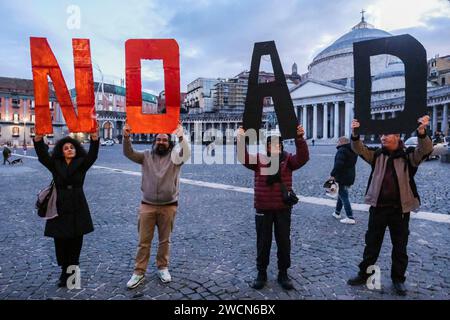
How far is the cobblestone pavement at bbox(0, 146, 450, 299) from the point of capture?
12.4 feet

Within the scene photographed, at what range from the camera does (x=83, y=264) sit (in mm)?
4602

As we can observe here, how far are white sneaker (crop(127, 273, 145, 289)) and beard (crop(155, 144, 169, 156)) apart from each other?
151 cm

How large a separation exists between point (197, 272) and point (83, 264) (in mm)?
1667

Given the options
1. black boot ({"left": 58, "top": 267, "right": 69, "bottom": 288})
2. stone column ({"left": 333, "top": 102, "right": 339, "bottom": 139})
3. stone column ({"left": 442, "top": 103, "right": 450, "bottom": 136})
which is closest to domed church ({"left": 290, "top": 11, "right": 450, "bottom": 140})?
stone column ({"left": 333, "top": 102, "right": 339, "bottom": 139})

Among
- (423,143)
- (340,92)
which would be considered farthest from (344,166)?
(340,92)

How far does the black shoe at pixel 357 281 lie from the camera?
392 cm

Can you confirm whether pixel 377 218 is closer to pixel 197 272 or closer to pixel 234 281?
pixel 234 281

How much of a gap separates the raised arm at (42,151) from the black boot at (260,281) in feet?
9.20

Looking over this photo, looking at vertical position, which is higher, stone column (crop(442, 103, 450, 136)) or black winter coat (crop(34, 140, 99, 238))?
stone column (crop(442, 103, 450, 136))

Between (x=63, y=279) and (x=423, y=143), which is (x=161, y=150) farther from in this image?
(x=423, y=143)

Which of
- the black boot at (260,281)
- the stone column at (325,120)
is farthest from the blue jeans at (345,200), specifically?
the stone column at (325,120)

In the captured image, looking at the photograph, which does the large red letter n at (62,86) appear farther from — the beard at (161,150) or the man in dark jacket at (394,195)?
the man in dark jacket at (394,195)

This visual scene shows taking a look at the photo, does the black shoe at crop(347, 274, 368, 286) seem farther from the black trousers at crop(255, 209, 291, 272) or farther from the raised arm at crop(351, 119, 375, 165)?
the raised arm at crop(351, 119, 375, 165)

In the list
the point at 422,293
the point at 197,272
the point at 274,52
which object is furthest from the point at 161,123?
the point at 422,293
